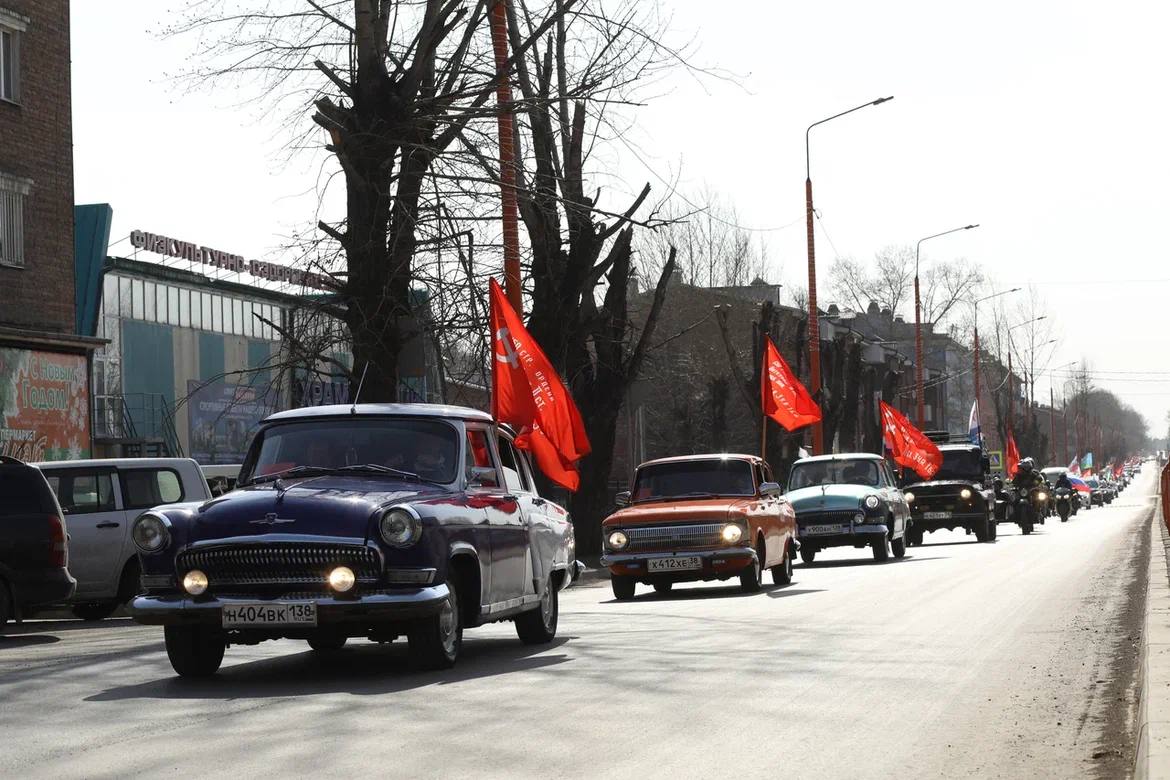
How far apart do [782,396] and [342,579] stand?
28.4 meters

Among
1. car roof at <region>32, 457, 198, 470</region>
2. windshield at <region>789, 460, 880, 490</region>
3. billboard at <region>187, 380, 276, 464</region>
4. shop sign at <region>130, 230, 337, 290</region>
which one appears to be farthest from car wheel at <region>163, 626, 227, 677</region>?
billboard at <region>187, 380, 276, 464</region>

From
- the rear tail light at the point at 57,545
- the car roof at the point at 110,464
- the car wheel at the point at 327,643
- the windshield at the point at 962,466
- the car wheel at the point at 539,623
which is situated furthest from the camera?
the windshield at the point at 962,466

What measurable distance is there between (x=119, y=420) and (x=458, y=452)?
150 ft

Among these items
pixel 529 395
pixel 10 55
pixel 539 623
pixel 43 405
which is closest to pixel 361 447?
pixel 539 623

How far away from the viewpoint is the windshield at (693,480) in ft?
70.5

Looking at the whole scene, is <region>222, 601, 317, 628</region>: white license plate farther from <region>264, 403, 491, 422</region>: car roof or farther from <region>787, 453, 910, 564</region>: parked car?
<region>787, 453, 910, 564</region>: parked car

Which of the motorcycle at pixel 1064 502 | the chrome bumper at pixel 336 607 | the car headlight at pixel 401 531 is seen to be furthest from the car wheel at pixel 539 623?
the motorcycle at pixel 1064 502

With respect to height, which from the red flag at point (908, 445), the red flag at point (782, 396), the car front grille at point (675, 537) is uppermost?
the red flag at point (782, 396)

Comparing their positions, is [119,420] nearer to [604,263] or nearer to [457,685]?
[604,263]

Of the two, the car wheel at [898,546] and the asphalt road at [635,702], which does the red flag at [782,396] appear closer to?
the car wheel at [898,546]

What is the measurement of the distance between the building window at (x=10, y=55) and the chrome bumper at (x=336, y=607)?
73.2 ft

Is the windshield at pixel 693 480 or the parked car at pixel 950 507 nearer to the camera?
the windshield at pixel 693 480

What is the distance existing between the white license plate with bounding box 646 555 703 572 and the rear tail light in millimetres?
6679

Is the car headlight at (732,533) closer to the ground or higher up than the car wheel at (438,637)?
higher up
